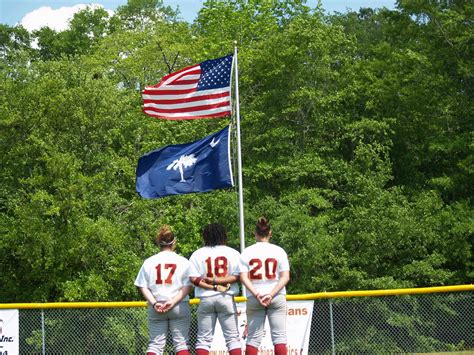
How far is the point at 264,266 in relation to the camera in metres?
10.5

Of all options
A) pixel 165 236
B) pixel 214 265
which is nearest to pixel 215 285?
pixel 214 265

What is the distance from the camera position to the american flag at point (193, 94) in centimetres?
1636

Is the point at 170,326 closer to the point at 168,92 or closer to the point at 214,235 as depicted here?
the point at 214,235

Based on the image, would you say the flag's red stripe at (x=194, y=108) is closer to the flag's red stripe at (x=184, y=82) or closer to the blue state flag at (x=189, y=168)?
the flag's red stripe at (x=184, y=82)

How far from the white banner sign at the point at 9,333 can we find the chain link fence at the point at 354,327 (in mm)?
125

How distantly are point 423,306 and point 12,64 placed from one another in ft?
77.3

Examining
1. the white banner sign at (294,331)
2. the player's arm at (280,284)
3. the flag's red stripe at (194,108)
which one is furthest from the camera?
the flag's red stripe at (194,108)

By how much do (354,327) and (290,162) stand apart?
17.5m

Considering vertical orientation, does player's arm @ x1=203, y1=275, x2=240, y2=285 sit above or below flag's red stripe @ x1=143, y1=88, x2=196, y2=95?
below

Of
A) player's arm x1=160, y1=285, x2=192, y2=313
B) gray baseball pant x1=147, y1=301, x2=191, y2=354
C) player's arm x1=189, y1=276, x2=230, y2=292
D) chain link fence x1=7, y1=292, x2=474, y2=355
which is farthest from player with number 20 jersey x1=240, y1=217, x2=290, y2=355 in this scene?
chain link fence x1=7, y1=292, x2=474, y2=355

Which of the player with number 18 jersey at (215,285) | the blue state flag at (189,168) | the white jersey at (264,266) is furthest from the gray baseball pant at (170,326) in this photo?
the blue state flag at (189,168)

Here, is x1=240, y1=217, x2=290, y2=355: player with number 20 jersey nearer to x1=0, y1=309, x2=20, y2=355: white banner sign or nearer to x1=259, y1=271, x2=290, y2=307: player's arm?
x1=259, y1=271, x2=290, y2=307: player's arm

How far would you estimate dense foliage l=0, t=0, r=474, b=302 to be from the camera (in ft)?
87.5

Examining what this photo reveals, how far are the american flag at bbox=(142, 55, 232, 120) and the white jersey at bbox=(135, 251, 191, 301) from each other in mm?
6312
